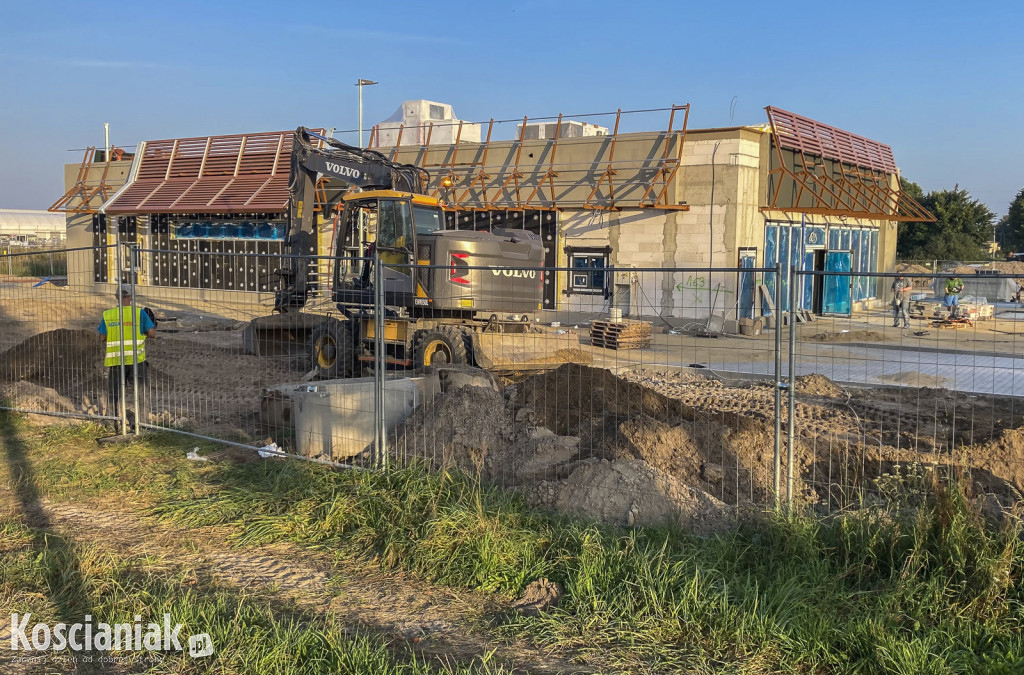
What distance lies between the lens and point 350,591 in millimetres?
5547

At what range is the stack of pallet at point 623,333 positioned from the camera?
18766 millimetres

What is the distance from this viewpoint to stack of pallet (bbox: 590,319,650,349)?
61.6 ft

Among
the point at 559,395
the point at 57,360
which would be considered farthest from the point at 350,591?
the point at 57,360

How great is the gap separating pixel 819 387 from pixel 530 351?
4430 millimetres

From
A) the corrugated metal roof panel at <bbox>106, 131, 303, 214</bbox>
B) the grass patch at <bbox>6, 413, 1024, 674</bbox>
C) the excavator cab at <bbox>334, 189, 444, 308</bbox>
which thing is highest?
the corrugated metal roof panel at <bbox>106, 131, 303, 214</bbox>

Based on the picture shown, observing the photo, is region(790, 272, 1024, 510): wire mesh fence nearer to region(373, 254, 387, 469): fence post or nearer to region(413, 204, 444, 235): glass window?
region(373, 254, 387, 469): fence post

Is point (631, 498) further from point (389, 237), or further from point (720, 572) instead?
point (389, 237)

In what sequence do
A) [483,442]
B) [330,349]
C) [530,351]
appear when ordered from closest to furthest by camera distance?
[483,442] < [530,351] < [330,349]

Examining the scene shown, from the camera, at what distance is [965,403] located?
11656 millimetres

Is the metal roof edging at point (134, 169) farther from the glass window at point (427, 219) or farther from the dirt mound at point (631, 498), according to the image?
the dirt mound at point (631, 498)

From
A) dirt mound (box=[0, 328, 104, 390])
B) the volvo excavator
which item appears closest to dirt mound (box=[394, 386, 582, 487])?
the volvo excavator

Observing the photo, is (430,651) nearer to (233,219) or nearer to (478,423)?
(478,423)

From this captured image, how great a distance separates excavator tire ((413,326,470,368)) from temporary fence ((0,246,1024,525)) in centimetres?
3

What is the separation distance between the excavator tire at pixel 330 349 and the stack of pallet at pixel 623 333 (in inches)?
249
